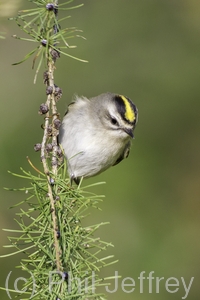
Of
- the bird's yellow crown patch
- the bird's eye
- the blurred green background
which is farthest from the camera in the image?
the blurred green background

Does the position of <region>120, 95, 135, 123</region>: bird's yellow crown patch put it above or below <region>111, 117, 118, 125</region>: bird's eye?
above

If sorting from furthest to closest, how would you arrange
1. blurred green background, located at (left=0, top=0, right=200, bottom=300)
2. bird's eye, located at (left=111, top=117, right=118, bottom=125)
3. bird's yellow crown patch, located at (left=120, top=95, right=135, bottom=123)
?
1. blurred green background, located at (left=0, top=0, right=200, bottom=300)
2. bird's eye, located at (left=111, top=117, right=118, bottom=125)
3. bird's yellow crown patch, located at (left=120, top=95, right=135, bottom=123)

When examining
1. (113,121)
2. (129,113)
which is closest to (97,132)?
(113,121)

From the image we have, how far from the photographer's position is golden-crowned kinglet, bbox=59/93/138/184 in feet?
10.7

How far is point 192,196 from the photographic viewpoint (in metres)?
5.45

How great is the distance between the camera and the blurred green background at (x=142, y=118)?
498 cm

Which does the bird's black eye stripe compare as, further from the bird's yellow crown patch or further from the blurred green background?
the blurred green background

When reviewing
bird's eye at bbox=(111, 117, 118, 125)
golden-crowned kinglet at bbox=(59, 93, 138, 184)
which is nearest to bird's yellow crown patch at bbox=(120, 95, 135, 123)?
golden-crowned kinglet at bbox=(59, 93, 138, 184)

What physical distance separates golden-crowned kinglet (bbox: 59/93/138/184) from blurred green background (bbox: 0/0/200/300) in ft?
4.52

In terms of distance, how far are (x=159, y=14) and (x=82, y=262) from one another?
480 cm

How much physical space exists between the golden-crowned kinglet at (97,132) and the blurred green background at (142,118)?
4.52 ft

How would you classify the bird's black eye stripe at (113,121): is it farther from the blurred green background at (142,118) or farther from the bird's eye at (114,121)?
the blurred green background at (142,118)

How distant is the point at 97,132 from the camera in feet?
10.9

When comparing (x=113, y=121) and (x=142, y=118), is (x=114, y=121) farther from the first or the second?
(x=142, y=118)
